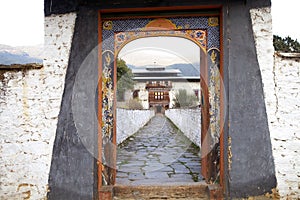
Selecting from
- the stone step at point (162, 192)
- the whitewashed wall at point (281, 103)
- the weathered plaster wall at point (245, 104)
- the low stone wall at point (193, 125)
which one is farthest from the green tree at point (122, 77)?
the whitewashed wall at point (281, 103)

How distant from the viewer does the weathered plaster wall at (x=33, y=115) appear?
4305 millimetres

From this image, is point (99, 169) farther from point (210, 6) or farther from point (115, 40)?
point (210, 6)

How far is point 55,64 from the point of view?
4.32 metres

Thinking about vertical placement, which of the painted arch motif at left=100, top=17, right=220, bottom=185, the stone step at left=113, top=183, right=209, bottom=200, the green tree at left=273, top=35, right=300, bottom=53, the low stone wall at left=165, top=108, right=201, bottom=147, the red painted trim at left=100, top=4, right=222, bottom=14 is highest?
the green tree at left=273, top=35, right=300, bottom=53

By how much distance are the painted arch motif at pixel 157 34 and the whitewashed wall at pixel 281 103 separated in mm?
660

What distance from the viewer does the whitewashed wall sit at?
4.19 meters

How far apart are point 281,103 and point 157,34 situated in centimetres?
214

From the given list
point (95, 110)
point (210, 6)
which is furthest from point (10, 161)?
point (210, 6)

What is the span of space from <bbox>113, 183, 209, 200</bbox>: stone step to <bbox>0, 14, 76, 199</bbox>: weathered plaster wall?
122cm

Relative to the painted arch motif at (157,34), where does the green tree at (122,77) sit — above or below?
above

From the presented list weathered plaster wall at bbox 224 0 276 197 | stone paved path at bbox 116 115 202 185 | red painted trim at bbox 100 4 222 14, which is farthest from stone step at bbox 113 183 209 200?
red painted trim at bbox 100 4 222 14

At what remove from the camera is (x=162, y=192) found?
4566 millimetres

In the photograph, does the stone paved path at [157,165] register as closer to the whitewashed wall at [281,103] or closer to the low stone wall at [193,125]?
the low stone wall at [193,125]

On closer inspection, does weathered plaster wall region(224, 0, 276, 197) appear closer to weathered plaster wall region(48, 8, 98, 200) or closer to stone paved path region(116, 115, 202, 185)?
stone paved path region(116, 115, 202, 185)
